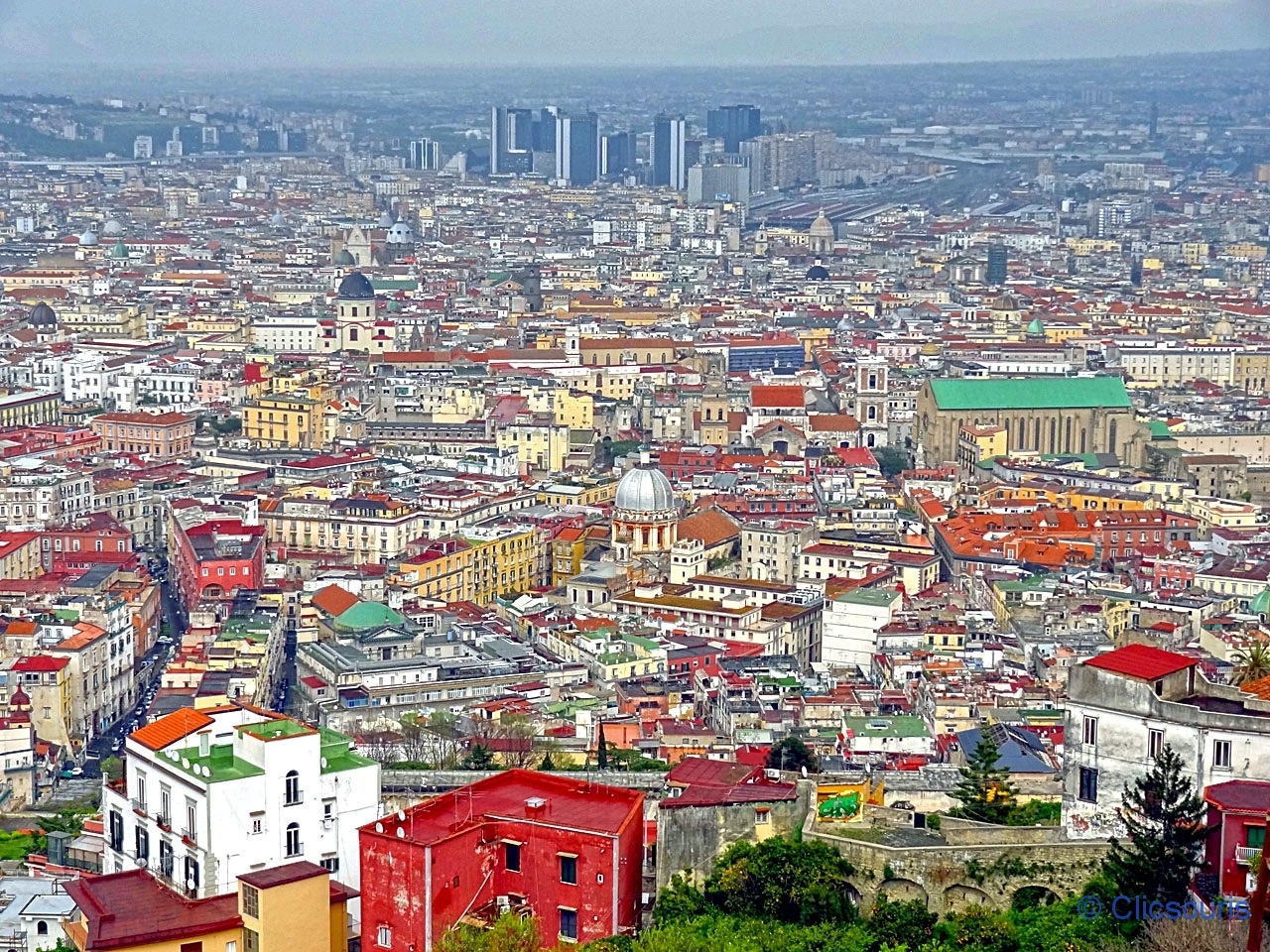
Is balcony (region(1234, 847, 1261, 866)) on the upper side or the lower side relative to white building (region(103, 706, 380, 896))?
upper

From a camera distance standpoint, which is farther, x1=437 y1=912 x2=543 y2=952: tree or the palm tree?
the palm tree

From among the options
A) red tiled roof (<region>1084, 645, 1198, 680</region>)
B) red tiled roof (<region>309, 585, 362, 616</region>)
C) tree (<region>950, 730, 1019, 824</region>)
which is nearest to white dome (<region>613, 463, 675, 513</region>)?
red tiled roof (<region>309, 585, 362, 616</region>)

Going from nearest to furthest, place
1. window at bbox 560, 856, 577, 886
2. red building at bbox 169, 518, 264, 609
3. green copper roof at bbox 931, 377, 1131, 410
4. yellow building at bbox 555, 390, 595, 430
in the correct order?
1. window at bbox 560, 856, 577, 886
2. red building at bbox 169, 518, 264, 609
3. green copper roof at bbox 931, 377, 1131, 410
4. yellow building at bbox 555, 390, 595, 430

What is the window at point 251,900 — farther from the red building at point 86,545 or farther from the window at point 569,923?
the red building at point 86,545

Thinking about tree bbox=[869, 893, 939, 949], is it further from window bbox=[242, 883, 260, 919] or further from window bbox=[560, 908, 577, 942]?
window bbox=[242, 883, 260, 919]

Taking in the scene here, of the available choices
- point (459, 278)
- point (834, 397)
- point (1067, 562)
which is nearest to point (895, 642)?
point (1067, 562)

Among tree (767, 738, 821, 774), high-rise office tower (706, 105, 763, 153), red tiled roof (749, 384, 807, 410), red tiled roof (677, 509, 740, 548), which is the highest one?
high-rise office tower (706, 105, 763, 153)

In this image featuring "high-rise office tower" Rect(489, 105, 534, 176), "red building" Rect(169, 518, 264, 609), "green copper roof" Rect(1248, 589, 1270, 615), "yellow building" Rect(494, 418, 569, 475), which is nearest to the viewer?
"green copper roof" Rect(1248, 589, 1270, 615)

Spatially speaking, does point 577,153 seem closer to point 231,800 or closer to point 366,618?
point 366,618
